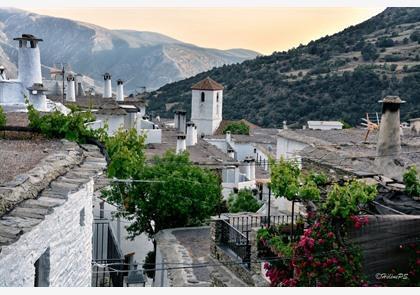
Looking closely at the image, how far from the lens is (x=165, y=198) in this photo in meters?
16.5

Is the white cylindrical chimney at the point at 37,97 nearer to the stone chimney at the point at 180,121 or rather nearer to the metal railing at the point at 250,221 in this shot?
the metal railing at the point at 250,221

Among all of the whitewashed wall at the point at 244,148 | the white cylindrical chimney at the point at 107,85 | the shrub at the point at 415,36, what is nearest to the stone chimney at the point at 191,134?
the white cylindrical chimney at the point at 107,85

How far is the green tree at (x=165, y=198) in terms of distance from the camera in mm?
16547

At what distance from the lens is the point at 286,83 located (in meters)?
66.8

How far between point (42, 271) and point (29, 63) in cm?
969

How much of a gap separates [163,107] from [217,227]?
211ft

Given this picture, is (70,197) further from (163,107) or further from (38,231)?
(163,107)

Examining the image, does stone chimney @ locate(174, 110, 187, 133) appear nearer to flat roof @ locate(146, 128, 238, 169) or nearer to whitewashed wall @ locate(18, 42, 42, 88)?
flat roof @ locate(146, 128, 238, 169)

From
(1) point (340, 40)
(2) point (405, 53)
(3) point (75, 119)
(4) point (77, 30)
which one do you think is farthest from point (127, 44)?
(3) point (75, 119)

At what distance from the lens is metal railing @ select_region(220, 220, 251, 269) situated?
37.5 ft

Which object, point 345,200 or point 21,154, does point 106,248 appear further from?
point 345,200

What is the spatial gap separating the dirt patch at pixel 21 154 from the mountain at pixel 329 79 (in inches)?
1546

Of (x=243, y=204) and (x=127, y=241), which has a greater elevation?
(x=243, y=204)

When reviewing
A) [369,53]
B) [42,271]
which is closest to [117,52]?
[369,53]
